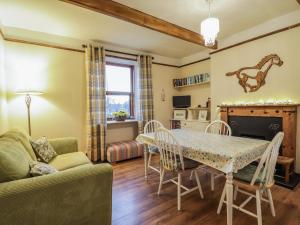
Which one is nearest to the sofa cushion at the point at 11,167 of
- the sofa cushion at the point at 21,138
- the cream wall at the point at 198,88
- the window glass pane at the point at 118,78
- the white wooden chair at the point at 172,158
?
the sofa cushion at the point at 21,138

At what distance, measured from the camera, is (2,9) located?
243 cm

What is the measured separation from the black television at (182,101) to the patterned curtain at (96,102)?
2.14 meters

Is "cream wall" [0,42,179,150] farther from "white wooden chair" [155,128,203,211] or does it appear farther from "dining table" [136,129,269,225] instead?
"dining table" [136,129,269,225]

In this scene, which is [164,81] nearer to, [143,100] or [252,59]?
[143,100]

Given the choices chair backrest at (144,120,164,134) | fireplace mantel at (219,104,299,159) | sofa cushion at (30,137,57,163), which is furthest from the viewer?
chair backrest at (144,120,164,134)

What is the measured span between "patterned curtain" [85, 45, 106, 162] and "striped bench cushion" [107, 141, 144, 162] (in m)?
0.23

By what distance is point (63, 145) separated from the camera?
2.64 m

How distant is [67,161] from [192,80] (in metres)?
3.54

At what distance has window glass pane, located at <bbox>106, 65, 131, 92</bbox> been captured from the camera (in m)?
4.07

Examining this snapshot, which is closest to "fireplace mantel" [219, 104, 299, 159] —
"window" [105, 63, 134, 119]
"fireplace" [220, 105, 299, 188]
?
"fireplace" [220, 105, 299, 188]

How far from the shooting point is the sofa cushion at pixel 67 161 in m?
2.08

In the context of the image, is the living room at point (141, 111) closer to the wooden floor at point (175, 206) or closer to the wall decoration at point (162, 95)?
the wooden floor at point (175, 206)

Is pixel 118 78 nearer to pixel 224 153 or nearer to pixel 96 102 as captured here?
pixel 96 102

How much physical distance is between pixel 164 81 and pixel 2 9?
3518 mm
